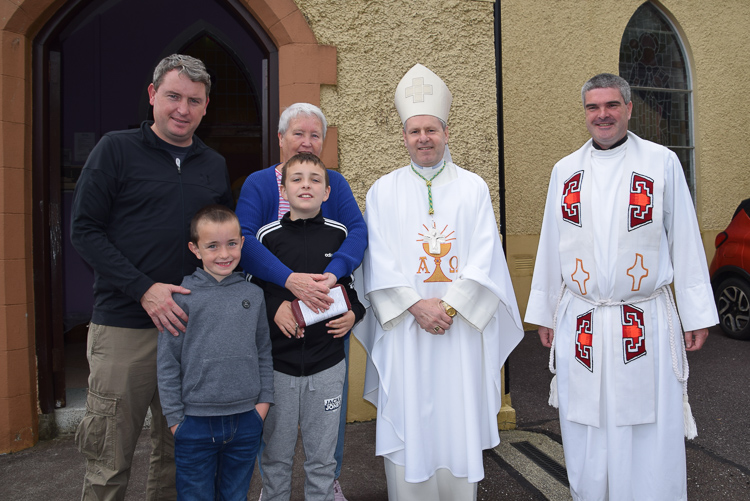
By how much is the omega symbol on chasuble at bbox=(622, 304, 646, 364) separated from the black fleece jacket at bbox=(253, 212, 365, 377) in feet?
4.42

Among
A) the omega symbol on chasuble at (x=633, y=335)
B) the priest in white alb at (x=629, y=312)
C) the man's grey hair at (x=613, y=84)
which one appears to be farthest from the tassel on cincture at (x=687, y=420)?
the man's grey hair at (x=613, y=84)

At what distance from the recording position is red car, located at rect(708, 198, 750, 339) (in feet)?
20.9

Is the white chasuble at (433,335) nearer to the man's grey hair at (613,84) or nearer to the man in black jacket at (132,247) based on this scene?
the man's grey hair at (613,84)

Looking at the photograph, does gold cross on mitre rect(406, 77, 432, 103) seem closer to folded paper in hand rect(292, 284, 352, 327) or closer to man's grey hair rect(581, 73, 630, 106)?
man's grey hair rect(581, 73, 630, 106)

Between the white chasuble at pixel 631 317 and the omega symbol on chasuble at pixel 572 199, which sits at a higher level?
the omega symbol on chasuble at pixel 572 199

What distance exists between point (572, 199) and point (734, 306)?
548 cm

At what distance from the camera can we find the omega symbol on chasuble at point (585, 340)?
2.46 metres

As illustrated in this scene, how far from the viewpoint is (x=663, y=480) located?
236 centimetres

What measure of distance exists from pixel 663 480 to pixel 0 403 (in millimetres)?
3906

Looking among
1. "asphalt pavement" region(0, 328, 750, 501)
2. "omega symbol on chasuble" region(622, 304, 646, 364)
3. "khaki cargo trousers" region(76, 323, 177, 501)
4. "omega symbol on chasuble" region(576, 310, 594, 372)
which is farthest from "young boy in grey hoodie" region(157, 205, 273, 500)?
"omega symbol on chasuble" region(622, 304, 646, 364)

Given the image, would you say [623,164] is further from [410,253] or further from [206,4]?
[206,4]

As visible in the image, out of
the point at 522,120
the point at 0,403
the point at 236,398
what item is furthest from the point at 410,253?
the point at 522,120

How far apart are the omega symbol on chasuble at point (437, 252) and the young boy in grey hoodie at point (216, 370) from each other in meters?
0.80

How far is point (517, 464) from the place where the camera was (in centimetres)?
319
